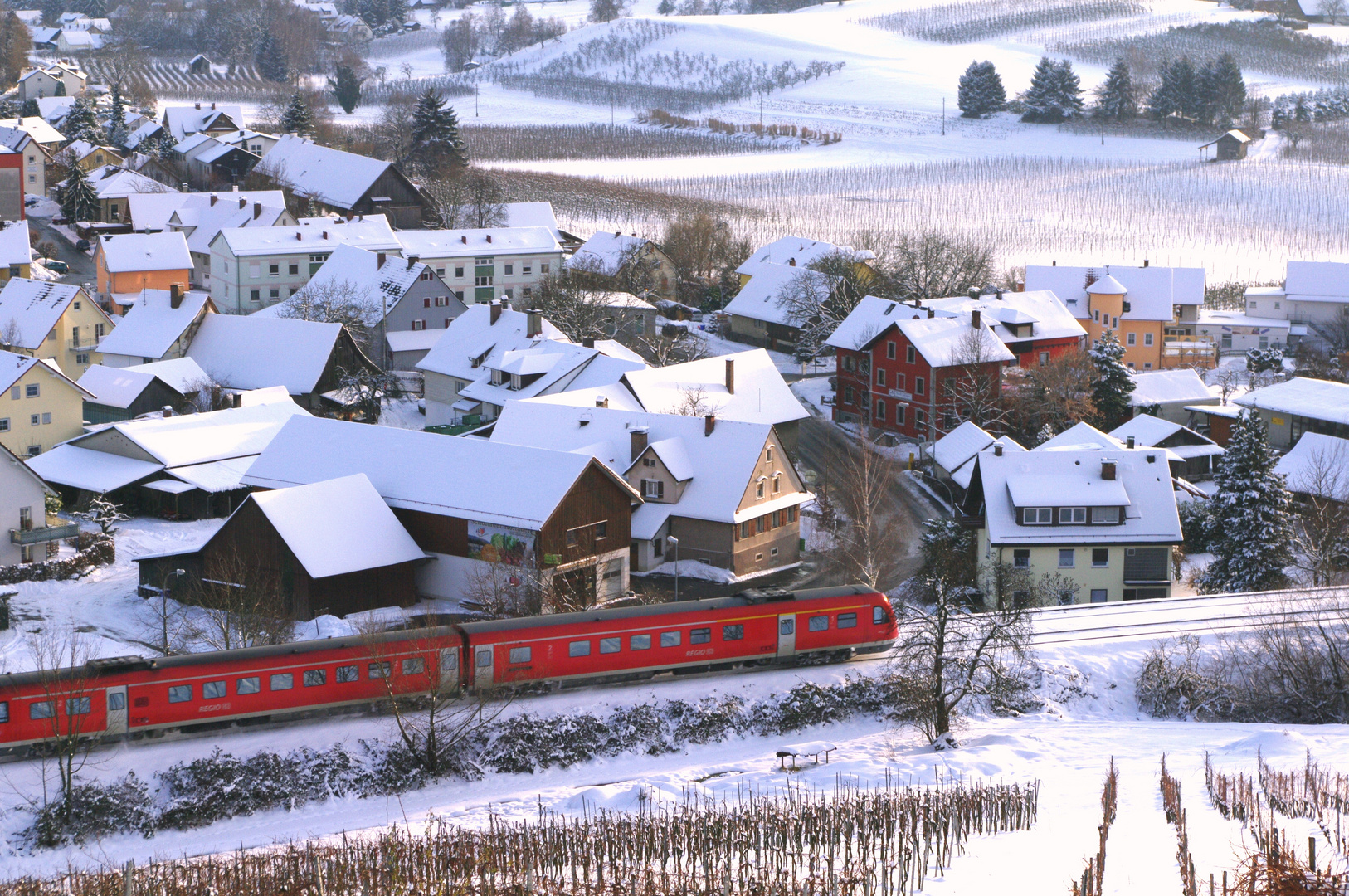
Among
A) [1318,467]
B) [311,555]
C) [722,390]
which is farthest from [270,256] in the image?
[1318,467]

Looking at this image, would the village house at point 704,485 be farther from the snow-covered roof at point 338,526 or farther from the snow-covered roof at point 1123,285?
the snow-covered roof at point 1123,285

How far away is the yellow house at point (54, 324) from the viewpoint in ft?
205

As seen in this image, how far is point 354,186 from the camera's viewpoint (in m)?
92.1

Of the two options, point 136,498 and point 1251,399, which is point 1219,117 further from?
point 136,498

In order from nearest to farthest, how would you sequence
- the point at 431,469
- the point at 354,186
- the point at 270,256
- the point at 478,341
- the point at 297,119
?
1. the point at 431,469
2. the point at 478,341
3. the point at 270,256
4. the point at 354,186
5. the point at 297,119

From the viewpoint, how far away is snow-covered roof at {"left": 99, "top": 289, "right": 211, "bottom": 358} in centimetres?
6244

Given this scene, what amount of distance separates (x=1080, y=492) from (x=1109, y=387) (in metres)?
19.1

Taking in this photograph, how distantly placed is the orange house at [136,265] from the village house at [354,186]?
1471 cm

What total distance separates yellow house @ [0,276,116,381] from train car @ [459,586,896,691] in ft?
131

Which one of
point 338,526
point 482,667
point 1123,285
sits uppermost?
point 1123,285

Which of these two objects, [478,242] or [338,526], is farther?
[478,242]

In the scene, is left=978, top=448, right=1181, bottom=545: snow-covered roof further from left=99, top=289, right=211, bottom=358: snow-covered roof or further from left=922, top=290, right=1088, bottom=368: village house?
left=99, top=289, right=211, bottom=358: snow-covered roof

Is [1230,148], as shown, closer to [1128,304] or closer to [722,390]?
[1128,304]

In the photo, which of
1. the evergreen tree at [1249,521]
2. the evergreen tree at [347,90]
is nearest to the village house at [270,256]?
Result: the evergreen tree at [1249,521]
